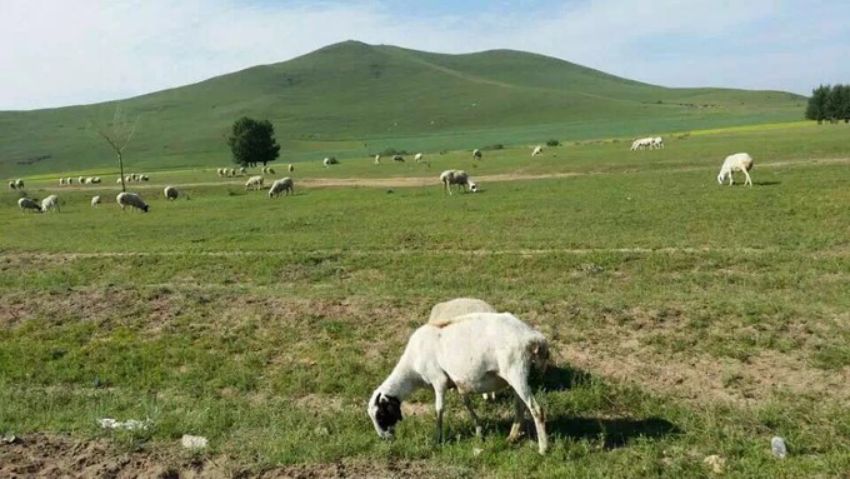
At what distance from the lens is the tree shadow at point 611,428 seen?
904 centimetres

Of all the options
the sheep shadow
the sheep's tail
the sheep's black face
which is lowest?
the sheep shadow

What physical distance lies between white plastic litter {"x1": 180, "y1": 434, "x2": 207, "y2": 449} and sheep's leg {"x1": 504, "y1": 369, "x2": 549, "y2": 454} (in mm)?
4031

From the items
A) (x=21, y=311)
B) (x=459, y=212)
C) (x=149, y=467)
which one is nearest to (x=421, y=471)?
(x=149, y=467)

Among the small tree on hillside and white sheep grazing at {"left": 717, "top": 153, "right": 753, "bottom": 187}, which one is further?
the small tree on hillside

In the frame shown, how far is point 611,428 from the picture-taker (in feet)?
31.3

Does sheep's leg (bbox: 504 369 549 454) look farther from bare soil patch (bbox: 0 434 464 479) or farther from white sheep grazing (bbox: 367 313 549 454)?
bare soil patch (bbox: 0 434 464 479)

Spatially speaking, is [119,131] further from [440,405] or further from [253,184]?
[440,405]

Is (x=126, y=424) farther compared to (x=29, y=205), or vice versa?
(x=29, y=205)

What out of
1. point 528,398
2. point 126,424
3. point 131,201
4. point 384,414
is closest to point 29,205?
point 131,201

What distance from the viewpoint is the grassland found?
8.88m

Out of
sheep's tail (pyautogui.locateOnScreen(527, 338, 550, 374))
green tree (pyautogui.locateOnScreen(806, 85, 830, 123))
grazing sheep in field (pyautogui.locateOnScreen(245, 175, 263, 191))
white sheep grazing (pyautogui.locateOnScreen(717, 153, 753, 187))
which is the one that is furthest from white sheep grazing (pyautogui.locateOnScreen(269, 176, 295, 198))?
green tree (pyautogui.locateOnScreen(806, 85, 830, 123))

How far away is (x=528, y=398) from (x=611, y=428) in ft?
6.05

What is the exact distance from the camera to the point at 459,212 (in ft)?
107

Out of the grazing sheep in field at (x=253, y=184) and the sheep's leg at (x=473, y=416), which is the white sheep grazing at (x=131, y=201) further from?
the sheep's leg at (x=473, y=416)
